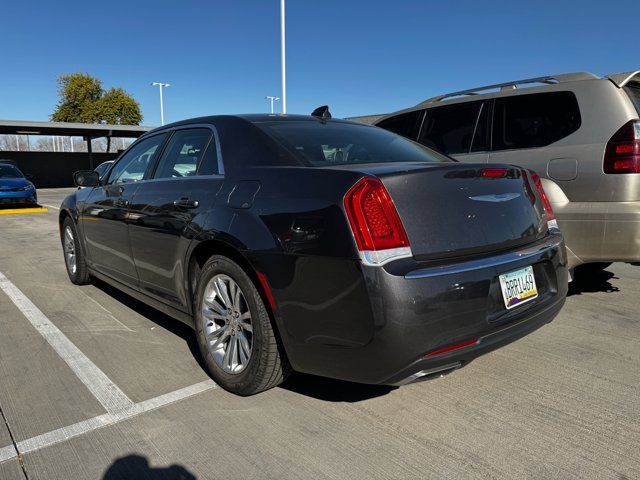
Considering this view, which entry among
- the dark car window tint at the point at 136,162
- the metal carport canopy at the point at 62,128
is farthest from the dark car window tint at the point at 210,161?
the metal carport canopy at the point at 62,128

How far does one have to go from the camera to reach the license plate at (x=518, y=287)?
2316 millimetres

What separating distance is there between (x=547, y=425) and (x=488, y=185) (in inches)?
47.8

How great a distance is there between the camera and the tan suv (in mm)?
3602

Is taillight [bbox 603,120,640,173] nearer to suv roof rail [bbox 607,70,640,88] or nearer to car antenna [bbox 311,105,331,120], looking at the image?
suv roof rail [bbox 607,70,640,88]

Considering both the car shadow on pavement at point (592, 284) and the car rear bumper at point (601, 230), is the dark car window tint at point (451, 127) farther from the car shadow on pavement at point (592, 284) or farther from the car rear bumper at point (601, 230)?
the car shadow on pavement at point (592, 284)

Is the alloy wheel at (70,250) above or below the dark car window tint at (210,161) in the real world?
below

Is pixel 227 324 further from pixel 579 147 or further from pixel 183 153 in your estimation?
pixel 579 147

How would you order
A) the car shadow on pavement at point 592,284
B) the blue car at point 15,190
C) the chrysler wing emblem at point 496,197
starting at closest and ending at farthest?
the chrysler wing emblem at point 496,197, the car shadow on pavement at point 592,284, the blue car at point 15,190

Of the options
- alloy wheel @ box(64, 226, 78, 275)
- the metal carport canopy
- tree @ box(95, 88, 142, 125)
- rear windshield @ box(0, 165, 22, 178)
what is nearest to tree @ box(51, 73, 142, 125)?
tree @ box(95, 88, 142, 125)

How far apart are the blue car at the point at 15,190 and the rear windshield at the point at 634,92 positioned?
15.4 meters

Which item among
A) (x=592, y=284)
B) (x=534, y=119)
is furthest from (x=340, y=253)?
(x=592, y=284)

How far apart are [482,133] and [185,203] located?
2.98m

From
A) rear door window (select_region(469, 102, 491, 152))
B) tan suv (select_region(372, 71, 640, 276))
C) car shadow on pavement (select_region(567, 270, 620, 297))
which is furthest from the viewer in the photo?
car shadow on pavement (select_region(567, 270, 620, 297))

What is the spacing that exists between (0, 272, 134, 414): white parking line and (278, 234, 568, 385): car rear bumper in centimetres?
111
